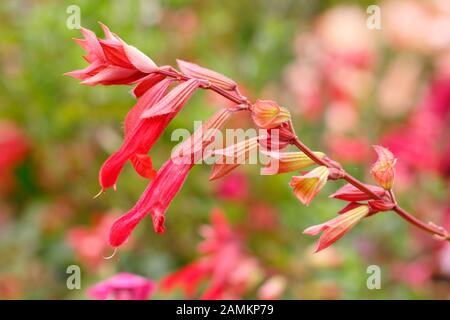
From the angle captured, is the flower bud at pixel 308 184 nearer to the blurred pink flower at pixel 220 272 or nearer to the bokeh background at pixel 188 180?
the blurred pink flower at pixel 220 272

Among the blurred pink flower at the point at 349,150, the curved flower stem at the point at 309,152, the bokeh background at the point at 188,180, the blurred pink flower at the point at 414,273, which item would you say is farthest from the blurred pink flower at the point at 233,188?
the curved flower stem at the point at 309,152

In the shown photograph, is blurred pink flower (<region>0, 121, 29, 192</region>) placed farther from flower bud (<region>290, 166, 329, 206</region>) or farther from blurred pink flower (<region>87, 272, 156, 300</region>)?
flower bud (<region>290, 166, 329, 206</region>)

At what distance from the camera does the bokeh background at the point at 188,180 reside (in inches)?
58.1

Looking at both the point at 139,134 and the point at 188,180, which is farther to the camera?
the point at 188,180

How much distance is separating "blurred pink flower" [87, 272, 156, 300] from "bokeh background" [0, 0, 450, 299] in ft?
1.38

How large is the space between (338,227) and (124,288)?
10.6 inches

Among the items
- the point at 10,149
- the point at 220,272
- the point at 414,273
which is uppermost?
the point at 10,149

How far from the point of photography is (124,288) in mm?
861

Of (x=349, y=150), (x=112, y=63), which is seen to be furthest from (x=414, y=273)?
(x=112, y=63)

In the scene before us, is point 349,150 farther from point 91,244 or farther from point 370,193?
point 370,193

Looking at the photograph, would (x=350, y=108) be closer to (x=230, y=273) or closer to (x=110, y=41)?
(x=230, y=273)

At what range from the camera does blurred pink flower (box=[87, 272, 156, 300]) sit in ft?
2.80

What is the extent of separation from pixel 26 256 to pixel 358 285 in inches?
26.0

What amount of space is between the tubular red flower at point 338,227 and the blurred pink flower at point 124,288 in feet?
0.76
